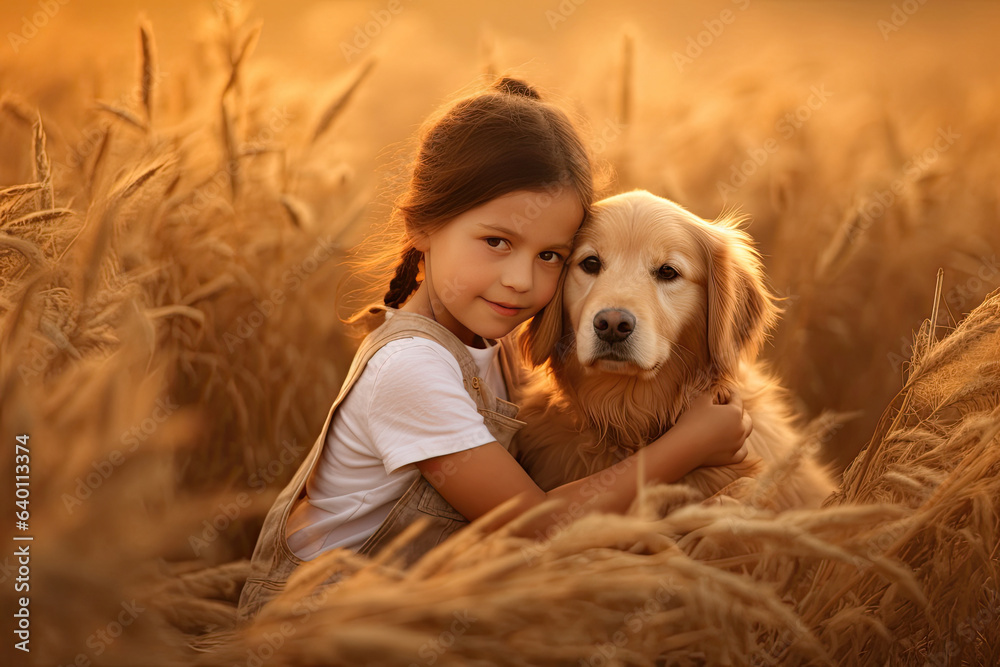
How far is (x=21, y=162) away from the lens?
2828 millimetres

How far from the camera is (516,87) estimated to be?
2.41m

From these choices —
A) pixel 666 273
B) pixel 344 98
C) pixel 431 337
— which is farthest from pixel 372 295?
pixel 666 273

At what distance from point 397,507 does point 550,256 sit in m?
0.82

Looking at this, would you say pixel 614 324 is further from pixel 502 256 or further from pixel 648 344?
pixel 502 256

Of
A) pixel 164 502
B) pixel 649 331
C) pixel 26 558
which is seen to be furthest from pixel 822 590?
pixel 26 558

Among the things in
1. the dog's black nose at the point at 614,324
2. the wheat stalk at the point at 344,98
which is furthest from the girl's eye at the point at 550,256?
the wheat stalk at the point at 344,98

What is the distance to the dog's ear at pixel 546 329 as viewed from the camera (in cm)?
227

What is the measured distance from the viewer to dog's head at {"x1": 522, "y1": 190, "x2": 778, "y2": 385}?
2.10 metres

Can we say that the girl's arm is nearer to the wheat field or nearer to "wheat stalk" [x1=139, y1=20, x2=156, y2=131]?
the wheat field

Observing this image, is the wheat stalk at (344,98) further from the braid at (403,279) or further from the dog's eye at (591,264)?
the dog's eye at (591,264)

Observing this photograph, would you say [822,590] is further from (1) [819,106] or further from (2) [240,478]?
(1) [819,106]

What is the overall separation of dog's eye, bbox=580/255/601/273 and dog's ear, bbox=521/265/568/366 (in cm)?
6

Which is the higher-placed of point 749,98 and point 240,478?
point 749,98

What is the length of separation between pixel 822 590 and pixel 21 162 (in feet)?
9.69
